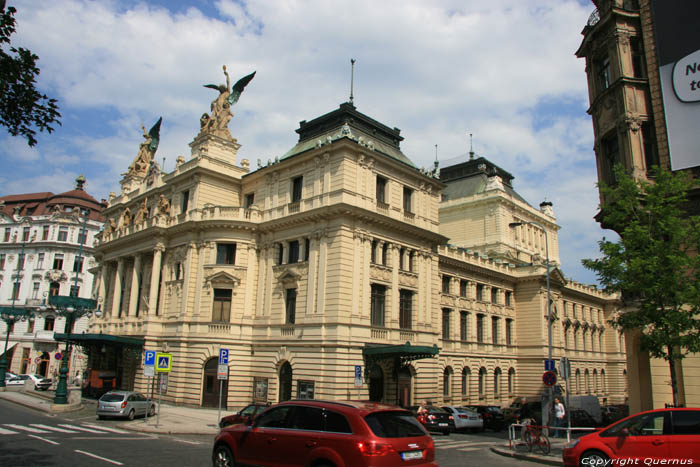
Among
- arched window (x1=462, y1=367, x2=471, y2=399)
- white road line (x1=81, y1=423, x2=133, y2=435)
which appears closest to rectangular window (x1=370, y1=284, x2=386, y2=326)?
arched window (x1=462, y1=367, x2=471, y2=399)

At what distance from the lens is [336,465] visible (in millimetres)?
9164

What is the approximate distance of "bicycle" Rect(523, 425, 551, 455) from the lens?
60.8ft

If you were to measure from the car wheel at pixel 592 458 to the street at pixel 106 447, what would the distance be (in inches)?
139

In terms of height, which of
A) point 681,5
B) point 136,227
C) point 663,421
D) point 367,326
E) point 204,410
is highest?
point 681,5

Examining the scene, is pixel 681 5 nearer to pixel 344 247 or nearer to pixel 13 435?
pixel 344 247

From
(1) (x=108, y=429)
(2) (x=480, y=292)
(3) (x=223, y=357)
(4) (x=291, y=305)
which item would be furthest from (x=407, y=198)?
(1) (x=108, y=429)

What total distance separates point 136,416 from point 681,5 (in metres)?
34.1

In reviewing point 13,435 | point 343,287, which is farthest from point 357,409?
point 343,287

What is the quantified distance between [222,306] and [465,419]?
717 inches

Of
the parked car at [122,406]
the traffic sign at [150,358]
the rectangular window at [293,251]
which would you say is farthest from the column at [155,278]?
the traffic sign at [150,358]

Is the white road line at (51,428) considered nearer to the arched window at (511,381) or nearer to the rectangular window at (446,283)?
the rectangular window at (446,283)

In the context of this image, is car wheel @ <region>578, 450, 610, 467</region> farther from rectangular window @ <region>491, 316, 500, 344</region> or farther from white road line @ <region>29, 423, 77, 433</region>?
rectangular window @ <region>491, 316, 500, 344</region>

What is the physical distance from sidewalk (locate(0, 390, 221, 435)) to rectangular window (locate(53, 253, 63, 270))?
34.3 metres

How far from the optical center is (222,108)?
144ft
